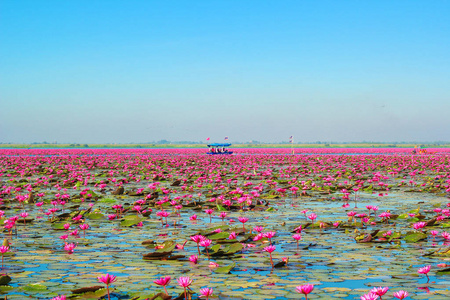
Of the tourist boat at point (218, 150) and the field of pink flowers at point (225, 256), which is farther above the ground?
the tourist boat at point (218, 150)

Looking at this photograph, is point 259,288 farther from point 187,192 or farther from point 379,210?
point 187,192

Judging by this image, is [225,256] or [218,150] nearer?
[225,256]

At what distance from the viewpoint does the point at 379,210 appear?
9.98 metres

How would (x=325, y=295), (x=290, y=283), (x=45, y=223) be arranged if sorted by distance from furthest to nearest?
(x=45, y=223) → (x=290, y=283) → (x=325, y=295)

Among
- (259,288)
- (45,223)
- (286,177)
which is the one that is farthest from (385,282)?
(286,177)

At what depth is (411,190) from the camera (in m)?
14.1

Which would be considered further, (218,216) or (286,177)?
(286,177)

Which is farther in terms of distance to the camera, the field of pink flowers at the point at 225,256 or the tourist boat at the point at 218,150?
the tourist boat at the point at 218,150

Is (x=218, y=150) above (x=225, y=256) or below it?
above

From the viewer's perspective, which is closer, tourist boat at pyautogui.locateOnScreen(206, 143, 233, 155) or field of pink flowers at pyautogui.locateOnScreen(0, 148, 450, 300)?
field of pink flowers at pyautogui.locateOnScreen(0, 148, 450, 300)

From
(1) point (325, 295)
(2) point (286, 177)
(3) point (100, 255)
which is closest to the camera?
(1) point (325, 295)

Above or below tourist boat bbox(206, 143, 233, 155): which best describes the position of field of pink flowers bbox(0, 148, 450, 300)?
below

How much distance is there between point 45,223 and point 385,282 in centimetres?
671

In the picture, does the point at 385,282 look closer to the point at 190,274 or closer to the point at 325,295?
the point at 325,295
